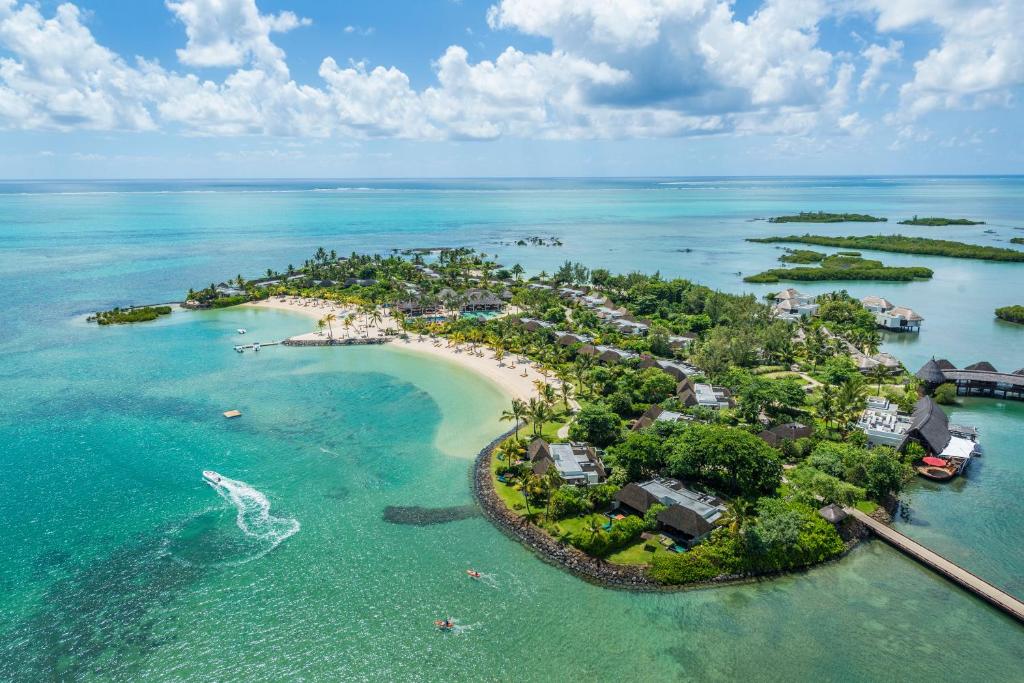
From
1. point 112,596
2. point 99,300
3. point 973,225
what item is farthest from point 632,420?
point 973,225

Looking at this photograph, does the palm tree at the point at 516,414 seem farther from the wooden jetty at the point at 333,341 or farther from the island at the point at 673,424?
the wooden jetty at the point at 333,341

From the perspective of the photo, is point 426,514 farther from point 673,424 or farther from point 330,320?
point 330,320

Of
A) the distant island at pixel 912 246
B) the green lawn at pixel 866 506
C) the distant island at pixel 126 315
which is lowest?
the green lawn at pixel 866 506

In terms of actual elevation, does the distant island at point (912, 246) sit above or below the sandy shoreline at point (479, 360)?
above

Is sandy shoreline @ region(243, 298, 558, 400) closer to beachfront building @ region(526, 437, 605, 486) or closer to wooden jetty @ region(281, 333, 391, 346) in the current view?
wooden jetty @ region(281, 333, 391, 346)

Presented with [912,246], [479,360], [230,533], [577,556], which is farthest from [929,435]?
[912,246]

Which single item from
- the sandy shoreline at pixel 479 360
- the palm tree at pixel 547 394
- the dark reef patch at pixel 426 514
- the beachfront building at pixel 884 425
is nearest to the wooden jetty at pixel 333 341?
the sandy shoreline at pixel 479 360

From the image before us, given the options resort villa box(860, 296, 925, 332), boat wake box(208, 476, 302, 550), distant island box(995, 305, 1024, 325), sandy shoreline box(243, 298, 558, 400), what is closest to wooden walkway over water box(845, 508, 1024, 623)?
sandy shoreline box(243, 298, 558, 400)
